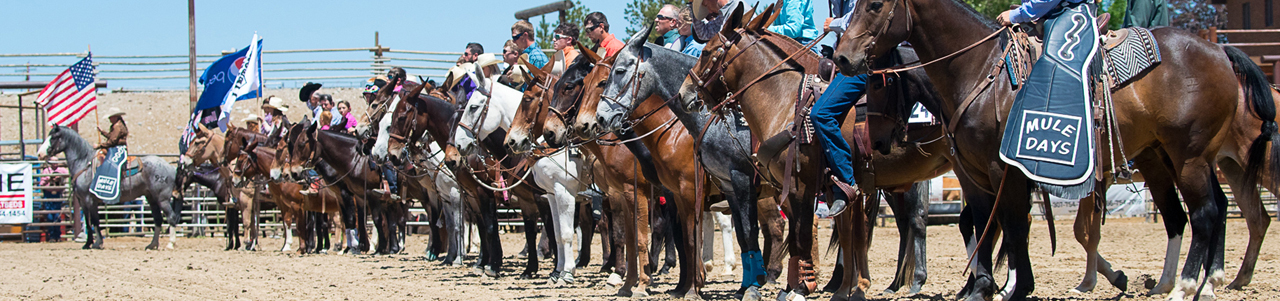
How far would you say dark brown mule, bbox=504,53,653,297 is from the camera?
900 cm

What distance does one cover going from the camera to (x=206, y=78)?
23125mm

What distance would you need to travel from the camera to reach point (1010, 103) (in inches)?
→ 212

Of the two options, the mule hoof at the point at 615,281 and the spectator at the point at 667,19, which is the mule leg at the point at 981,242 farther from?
the mule hoof at the point at 615,281

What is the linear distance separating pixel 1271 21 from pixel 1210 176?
86.6 ft

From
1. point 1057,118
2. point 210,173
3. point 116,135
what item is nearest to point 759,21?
point 1057,118

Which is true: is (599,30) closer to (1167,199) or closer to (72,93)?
(1167,199)

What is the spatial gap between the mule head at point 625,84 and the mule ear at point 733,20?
2.35 ft

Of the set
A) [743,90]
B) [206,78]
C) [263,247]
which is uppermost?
[206,78]

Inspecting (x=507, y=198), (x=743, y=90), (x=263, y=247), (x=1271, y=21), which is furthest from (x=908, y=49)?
(x=1271, y=21)

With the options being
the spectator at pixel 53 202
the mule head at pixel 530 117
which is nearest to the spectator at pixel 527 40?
the mule head at pixel 530 117

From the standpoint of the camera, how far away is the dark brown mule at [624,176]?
29.5ft

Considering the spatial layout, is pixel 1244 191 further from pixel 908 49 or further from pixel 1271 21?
pixel 1271 21

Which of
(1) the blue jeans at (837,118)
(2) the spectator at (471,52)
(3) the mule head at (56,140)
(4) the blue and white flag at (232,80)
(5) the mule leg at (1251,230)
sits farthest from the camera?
(4) the blue and white flag at (232,80)

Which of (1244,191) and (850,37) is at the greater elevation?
(850,37)
